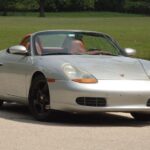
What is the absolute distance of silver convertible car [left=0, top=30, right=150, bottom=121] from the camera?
8578 mm

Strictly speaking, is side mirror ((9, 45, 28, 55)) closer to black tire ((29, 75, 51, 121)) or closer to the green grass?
black tire ((29, 75, 51, 121))

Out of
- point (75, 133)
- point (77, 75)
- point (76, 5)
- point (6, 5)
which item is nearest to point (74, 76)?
point (77, 75)

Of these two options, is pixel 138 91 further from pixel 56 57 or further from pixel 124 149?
pixel 124 149

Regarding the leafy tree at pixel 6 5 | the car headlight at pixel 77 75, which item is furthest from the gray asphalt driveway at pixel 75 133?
the leafy tree at pixel 6 5

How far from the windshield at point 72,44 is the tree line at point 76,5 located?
10677 centimetres

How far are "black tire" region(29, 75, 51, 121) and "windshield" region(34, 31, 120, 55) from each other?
0.66 metres

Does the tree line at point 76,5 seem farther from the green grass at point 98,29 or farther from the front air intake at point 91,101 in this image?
the front air intake at point 91,101

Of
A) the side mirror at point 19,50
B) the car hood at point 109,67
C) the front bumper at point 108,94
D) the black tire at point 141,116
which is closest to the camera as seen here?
the front bumper at point 108,94

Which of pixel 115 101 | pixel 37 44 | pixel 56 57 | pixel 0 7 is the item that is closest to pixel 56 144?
pixel 115 101

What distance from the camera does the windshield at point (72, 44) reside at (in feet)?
32.0

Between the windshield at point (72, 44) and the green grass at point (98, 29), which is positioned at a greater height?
the windshield at point (72, 44)

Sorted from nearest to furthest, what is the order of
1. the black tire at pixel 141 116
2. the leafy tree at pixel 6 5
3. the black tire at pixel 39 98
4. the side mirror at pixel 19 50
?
the black tire at pixel 39 98
the black tire at pixel 141 116
the side mirror at pixel 19 50
the leafy tree at pixel 6 5

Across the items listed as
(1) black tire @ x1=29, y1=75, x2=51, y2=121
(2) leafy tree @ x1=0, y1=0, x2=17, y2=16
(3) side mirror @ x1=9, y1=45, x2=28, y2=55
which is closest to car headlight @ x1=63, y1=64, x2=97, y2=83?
(1) black tire @ x1=29, y1=75, x2=51, y2=121

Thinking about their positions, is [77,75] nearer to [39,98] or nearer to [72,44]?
[39,98]
